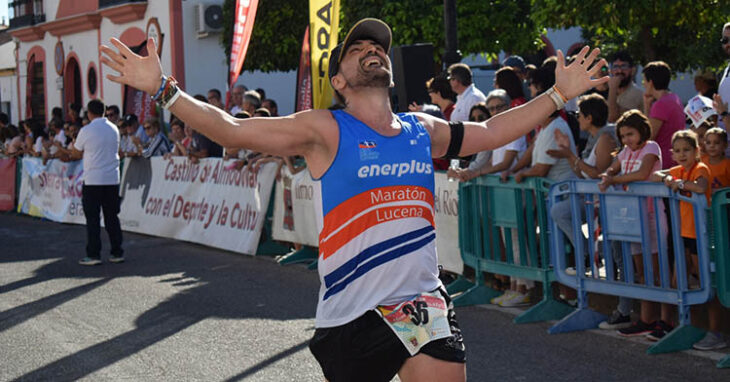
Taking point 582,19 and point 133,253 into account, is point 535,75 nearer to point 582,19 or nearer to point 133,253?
point 582,19

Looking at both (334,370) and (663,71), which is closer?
(334,370)

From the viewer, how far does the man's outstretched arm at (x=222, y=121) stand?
3.64 m

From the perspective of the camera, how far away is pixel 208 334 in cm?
772

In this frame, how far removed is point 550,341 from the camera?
23.4ft

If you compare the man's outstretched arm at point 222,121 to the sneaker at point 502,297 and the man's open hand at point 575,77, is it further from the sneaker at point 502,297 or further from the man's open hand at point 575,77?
the sneaker at point 502,297

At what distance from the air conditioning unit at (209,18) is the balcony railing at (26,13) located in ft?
36.2

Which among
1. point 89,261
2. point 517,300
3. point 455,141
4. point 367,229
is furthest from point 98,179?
point 367,229

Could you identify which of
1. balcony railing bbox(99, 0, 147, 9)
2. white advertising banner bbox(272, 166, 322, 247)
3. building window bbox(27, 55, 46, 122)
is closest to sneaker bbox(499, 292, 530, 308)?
white advertising banner bbox(272, 166, 322, 247)

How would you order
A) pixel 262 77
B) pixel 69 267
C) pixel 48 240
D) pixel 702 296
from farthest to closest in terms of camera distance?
1. pixel 262 77
2. pixel 48 240
3. pixel 69 267
4. pixel 702 296

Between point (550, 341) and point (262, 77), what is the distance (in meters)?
24.3

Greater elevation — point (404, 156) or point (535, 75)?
point (535, 75)

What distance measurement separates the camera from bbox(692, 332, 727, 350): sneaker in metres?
6.57

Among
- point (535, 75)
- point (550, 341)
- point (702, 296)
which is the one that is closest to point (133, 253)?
point (535, 75)

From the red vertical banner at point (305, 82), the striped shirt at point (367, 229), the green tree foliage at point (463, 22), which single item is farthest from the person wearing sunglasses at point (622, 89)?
the green tree foliage at point (463, 22)
